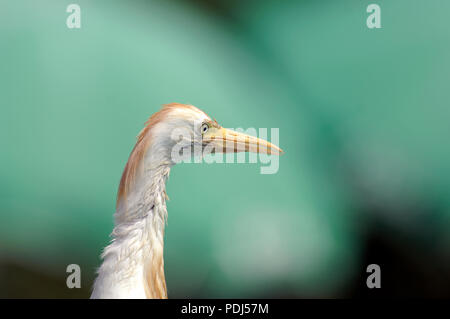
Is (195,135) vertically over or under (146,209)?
over

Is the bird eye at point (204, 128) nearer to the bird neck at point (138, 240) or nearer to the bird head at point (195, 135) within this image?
the bird head at point (195, 135)

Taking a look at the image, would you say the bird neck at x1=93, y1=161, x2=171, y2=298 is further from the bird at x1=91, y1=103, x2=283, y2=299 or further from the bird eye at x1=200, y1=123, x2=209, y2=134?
the bird eye at x1=200, y1=123, x2=209, y2=134

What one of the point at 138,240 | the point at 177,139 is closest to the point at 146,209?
the point at 138,240

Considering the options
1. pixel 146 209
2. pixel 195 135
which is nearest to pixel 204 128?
pixel 195 135

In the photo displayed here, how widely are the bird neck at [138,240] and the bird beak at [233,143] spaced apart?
0.13m

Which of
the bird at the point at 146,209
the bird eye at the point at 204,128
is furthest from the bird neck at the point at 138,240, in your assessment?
the bird eye at the point at 204,128

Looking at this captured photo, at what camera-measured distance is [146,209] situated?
33.5 inches

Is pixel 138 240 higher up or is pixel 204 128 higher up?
pixel 204 128

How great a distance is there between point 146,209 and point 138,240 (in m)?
0.07

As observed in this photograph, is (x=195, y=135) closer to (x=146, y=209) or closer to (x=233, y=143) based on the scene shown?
(x=233, y=143)

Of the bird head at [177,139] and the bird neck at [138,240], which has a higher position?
the bird head at [177,139]

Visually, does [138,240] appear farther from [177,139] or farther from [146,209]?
[177,139]

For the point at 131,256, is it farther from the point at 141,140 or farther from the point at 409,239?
the point at 409,239

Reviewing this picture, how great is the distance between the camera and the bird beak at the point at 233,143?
36.7 inches
